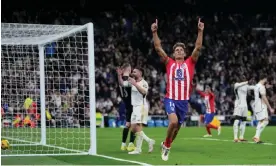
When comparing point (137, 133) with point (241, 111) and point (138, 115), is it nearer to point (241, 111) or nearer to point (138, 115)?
point (138, 115)

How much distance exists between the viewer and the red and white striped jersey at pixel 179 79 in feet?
44.8

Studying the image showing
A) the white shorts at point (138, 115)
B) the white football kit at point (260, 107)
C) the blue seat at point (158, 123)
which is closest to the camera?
the white shorts at point (138, 115)

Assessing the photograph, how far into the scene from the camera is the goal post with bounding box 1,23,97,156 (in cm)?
1777

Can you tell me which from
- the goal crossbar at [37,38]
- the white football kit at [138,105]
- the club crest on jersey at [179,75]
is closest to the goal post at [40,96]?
the goal crossbar at [37,38]

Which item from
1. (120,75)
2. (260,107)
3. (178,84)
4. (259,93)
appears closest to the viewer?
(178,84)

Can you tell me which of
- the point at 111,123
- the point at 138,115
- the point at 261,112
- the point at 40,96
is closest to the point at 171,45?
the point at 111,123

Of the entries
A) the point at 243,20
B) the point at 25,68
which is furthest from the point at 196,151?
the point at 243,20

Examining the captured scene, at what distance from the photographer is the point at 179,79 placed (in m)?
13.7

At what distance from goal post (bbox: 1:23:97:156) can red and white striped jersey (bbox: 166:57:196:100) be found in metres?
3.44

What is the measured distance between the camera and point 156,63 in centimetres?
4666

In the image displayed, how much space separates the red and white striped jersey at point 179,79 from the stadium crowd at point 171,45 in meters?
27.5

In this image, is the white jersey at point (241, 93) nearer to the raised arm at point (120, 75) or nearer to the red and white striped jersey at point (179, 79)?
the raised arm at point (120, 75)

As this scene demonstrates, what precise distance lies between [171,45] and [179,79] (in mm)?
33900

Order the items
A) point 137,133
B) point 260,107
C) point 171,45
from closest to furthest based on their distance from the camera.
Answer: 1. point 137,133
2. point 260,107
3. point 171,45
